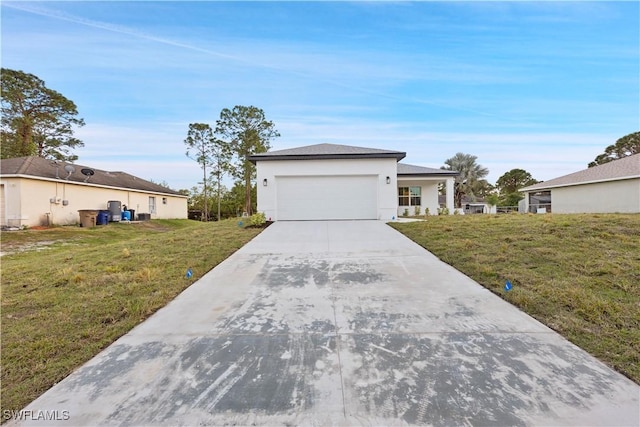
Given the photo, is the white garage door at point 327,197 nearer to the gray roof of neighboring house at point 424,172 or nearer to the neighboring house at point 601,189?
the gray roof of neighboring house at point 424,172

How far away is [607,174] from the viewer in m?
15.9

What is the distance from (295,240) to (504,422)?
22.1 feet

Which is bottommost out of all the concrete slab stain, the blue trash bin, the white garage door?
the concrete slab stain

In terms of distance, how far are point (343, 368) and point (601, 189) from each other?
2103cm

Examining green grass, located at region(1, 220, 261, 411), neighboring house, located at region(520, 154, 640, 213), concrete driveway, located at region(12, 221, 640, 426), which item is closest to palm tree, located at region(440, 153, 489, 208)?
neighboring house, located at region(520, 154, 640, 213)

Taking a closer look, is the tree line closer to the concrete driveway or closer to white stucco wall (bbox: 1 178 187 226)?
white stucco wall (bbox: 1 178 187 226)

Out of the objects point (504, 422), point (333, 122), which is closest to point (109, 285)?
point (504, 422)

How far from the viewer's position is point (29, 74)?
2131cm

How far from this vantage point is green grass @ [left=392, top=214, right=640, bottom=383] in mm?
2982

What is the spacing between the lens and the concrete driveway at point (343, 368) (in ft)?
6.41

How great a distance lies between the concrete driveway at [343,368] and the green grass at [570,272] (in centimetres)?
31

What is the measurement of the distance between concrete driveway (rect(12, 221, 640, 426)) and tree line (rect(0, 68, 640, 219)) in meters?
21.6

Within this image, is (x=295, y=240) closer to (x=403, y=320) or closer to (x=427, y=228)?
(x=427, y=228)

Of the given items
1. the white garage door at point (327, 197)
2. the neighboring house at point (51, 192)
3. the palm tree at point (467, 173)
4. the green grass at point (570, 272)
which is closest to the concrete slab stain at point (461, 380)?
the green grass at point (570, 272)
